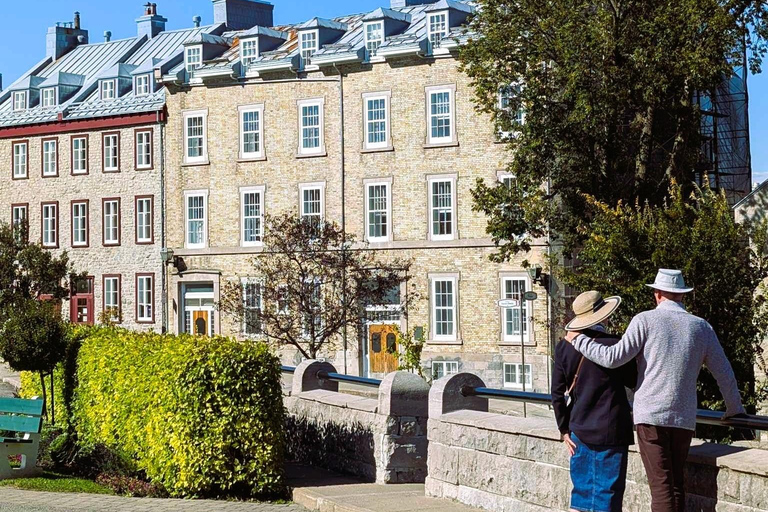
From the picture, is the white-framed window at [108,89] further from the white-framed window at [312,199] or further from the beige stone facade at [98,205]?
the white-framed window at [312,199]

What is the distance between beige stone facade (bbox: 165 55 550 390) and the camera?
4253 centimetres

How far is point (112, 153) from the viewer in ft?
169

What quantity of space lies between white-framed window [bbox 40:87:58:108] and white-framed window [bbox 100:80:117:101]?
8.76 ft

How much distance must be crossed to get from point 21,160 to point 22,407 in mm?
40652

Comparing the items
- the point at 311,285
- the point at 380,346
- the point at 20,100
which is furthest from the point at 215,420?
the point at 20,100

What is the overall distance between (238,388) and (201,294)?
117 ft

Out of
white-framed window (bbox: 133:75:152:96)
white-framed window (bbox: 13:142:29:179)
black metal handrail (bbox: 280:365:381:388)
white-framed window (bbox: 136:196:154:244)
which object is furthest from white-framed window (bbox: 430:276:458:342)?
black metal handrail (bbox: 280:365:381:388)

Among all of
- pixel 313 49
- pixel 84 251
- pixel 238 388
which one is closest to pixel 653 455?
pixel 238 388

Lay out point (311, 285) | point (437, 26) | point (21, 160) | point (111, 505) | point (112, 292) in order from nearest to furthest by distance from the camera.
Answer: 1. point (111, 505)
2. point (311, 285)
3. point (437, 26)
4. point (112, 292)
5. point (21, 160)

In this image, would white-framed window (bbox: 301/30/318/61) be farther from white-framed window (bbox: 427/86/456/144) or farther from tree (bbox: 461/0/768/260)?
tree (bbox: 461/0/768/260)

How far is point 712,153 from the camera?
140ft

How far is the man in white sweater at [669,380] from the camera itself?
8312 millimetres

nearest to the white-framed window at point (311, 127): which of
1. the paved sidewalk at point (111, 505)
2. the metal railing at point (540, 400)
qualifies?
the metal railing at point (540, 400)

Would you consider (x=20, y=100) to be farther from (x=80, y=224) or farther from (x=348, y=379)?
(x=348, y=379)
